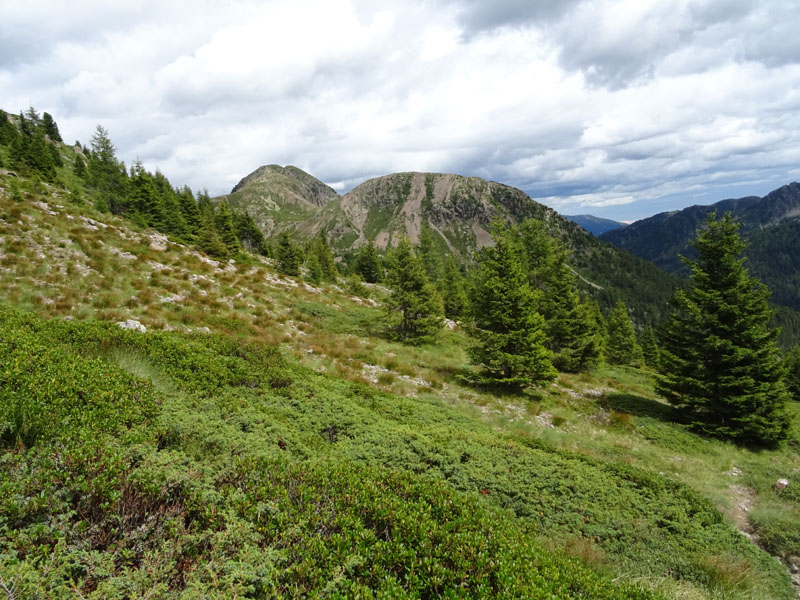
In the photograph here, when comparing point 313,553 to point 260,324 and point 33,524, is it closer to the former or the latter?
point 33,524

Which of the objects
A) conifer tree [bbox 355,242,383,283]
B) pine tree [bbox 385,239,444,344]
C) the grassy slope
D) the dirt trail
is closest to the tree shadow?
the grassy slope

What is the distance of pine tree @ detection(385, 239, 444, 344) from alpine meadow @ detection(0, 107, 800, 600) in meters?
3.58

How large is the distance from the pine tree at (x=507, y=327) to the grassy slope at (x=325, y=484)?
216 cm

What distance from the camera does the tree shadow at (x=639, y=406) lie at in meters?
19.2

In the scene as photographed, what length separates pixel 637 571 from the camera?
20.4 ft

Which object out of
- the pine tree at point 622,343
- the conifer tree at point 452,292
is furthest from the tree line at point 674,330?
the pine tree at point 622,343

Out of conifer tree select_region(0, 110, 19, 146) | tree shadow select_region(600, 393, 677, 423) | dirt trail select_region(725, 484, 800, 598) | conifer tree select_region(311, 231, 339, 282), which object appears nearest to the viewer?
dirt trail select_region(725, 484, 800, 598)

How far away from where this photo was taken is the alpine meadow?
3.70 metres

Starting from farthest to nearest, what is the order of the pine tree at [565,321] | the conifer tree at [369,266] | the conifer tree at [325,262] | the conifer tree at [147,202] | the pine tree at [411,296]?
the conifer tree at [369,266] → the conifer tree at [325,262] → the conifer tree at [147,202] → the pine tree at [565,321] → the pine tree at [411,296]

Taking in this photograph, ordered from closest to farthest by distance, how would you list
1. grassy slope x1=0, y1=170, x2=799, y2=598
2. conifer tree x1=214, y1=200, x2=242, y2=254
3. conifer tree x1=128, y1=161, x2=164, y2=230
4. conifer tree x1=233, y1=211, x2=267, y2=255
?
1. grassy slope x1=0, y1=170, x2=799, y2=598
2. conifer tree x1=128, y1=161, x2=164, y2=230
3. conifer tree x1=214, y1=200, x2=242, y2=254
4. conifer tree x1=233, y1=211, x2=267, y2=255

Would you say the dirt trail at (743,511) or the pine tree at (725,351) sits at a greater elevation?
the pine tree at (725,351)

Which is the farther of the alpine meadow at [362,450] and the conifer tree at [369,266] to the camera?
the conifer tree at [369,266]

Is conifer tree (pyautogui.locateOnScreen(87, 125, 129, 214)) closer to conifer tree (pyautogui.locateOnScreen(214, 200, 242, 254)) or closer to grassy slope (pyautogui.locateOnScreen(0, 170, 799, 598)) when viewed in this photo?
conifer tree (pyautogui.locateOnScreen(214, 200, 242, 254))

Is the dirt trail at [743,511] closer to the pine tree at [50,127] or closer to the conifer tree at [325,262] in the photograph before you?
the conifer tree at [325,262]
